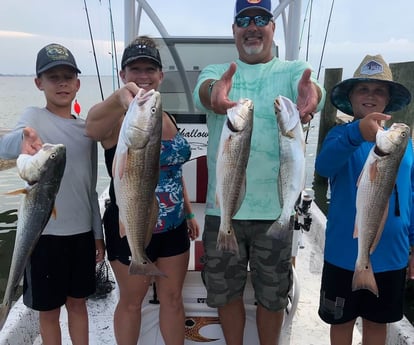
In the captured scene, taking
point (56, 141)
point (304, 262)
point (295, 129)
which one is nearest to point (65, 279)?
point (56, 141)

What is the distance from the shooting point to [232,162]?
6.93 ft

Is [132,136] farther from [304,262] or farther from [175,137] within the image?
[304,262]

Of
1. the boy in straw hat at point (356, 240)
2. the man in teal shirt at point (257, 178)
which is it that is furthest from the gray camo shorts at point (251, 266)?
the boy in straw hat at point (356, 240)

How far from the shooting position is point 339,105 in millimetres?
2818

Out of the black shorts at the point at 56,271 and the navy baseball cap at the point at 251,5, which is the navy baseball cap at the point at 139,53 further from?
the black shorts at the point at 56,271

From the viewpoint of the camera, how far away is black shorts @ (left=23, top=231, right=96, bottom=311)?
2.49m

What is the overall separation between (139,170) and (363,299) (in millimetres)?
1654

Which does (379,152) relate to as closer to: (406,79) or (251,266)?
(251,266)

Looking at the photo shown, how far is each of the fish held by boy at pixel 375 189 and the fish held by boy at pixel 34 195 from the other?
1600 mm

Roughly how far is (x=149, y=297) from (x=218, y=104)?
1.60 m

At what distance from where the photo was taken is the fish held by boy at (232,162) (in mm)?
2025

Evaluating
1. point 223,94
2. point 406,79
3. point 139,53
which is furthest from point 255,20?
point 406,79

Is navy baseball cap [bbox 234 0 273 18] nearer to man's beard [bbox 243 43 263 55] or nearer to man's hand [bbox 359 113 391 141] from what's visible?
man's beard [bbox 243 43 263 55]

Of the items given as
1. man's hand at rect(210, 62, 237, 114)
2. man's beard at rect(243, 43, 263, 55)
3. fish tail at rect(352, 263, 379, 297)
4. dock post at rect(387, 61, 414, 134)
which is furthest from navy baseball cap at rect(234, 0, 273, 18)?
dock post at rect(387, 61, 414, 134)
